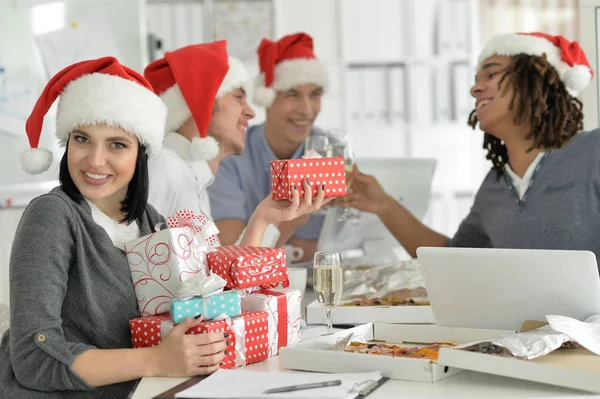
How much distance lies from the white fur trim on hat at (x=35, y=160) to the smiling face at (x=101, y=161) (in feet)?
0.46

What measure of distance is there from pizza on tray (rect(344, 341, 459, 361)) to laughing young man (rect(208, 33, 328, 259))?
1.53 m

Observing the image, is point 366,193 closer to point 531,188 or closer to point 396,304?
point 531,188

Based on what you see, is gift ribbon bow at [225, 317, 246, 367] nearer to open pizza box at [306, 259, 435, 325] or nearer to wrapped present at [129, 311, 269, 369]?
wrapped present at [129, 311, 269, 369]

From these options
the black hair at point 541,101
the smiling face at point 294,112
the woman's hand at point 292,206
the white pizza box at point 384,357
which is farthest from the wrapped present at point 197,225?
the smiling face at point 294,112

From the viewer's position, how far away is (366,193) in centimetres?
273

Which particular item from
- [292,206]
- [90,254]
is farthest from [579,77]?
[90,254]

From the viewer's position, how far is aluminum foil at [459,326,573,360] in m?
1.28

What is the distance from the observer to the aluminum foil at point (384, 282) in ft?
6.51

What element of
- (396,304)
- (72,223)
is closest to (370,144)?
(396,304)

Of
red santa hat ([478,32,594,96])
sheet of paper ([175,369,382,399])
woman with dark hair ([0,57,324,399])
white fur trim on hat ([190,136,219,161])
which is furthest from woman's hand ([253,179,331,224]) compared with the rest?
red santa hat ([478,32,594,96])

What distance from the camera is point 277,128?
328cm

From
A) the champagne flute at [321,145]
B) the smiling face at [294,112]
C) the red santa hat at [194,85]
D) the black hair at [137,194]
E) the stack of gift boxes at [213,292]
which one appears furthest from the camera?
the smiling face at [294,112]

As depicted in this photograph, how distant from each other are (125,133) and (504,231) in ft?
4.45

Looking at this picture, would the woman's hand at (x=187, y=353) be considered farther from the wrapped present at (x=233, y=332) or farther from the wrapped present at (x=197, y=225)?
the wrapped present at (x=197, y=225)
